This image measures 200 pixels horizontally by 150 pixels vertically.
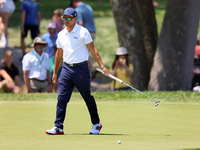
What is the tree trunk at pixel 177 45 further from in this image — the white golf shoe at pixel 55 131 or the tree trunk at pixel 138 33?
the white golf shoe at pixel 55 131

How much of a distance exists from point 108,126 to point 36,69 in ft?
15.6

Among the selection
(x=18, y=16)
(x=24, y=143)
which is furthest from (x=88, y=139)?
(x=18, y=16)

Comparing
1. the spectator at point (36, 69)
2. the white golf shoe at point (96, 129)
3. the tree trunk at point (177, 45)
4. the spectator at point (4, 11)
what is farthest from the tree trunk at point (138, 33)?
the white golf shoe at point (96, 129)

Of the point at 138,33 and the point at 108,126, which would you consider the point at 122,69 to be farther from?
the point at 108,126

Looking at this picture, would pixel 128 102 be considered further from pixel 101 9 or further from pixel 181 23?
pixel 101 9

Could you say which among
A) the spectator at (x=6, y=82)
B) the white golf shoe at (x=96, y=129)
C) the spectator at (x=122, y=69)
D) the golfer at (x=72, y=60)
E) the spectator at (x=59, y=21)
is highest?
the golfer at (x=72, y=60)

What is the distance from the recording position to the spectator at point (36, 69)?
1309cm

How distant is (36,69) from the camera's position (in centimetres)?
1321

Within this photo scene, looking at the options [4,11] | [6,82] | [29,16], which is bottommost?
[6,82]

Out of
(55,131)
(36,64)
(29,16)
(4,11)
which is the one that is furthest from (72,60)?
(4,11)

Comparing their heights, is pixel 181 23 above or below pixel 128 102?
above

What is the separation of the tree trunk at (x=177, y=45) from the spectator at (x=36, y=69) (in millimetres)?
3024

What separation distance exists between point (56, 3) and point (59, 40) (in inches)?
1147

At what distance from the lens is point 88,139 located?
7.44 metres
